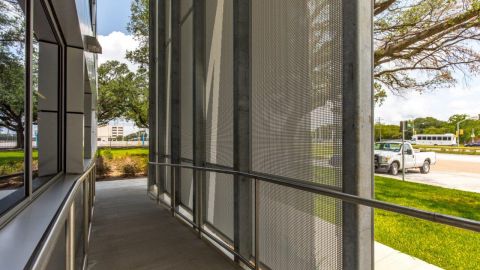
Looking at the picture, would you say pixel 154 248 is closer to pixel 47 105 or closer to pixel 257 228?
pixel 257 228

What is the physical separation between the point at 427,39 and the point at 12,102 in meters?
7.74

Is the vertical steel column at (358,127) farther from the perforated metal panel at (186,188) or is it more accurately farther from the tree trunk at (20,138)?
the perforated metal panel at (186,188)

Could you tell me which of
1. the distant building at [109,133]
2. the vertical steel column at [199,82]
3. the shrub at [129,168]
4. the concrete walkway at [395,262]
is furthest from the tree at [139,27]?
the concrete walkway at [395,262]

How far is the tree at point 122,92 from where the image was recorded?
15.3m

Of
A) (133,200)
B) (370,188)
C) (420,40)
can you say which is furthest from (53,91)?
(420,40)

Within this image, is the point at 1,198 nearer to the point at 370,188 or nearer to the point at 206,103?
the point at 370,188

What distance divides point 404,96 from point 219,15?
6716 millimetres

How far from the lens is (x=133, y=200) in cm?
688

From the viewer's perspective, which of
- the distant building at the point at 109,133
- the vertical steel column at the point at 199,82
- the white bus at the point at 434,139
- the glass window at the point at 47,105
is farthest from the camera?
the distant building at the point at 109,133

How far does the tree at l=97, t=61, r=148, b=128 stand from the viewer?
602 inches

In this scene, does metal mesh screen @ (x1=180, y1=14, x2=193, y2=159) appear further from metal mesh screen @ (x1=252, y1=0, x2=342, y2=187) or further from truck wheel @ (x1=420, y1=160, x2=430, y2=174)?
truck wheel @ (x1=420, y1=160, x2=430, y2=174)

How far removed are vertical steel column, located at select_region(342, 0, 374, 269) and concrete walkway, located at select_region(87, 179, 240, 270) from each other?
1.64m

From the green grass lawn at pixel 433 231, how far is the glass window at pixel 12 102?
316 cm

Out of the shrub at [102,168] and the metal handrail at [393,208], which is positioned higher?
the metal handrail at [393,208]
